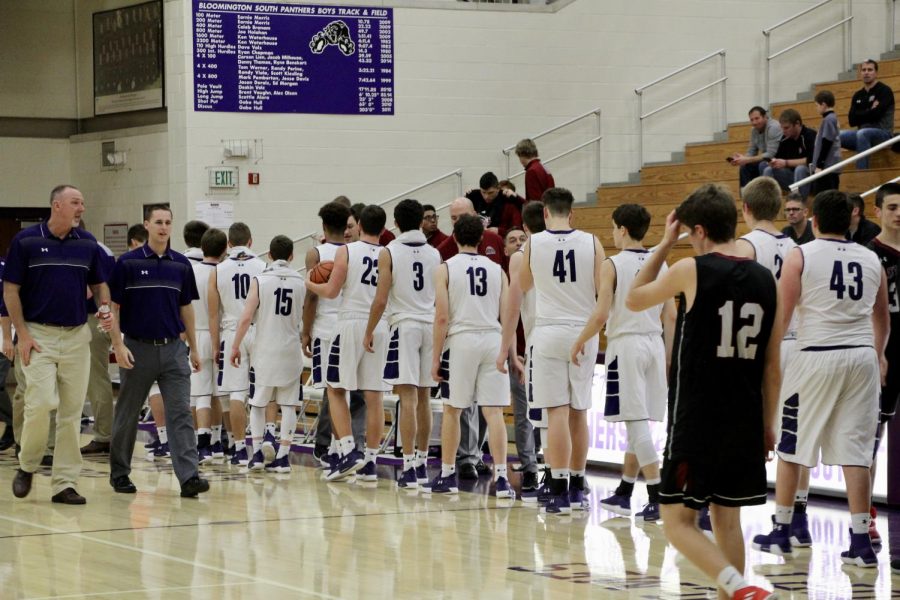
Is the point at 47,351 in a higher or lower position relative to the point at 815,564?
higher

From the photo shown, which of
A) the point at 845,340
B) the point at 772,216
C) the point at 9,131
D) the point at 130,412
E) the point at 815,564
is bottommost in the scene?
the point at 815,564

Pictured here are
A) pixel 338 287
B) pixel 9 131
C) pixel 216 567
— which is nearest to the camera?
pixel 216 567

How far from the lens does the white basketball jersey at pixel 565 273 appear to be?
8.59 metres

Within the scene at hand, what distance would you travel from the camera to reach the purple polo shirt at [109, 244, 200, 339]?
9.23 m

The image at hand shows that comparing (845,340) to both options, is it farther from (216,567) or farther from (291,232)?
(291,232)

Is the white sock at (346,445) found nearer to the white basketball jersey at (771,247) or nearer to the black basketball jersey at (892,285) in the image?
the white basketball jersey at (771,247)

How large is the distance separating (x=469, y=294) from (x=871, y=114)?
6.48 m

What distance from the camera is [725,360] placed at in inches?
209

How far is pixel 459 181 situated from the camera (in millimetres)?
16844

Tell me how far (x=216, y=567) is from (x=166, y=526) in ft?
4.58

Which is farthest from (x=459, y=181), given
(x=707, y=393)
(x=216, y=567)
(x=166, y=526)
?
(x=707, y=393)

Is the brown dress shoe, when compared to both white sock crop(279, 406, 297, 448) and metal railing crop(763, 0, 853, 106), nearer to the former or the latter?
white sock crop(279, 406, 297, 448)

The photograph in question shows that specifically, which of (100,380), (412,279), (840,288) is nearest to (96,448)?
(100,380)

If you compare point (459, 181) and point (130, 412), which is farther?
point (459, 181)
